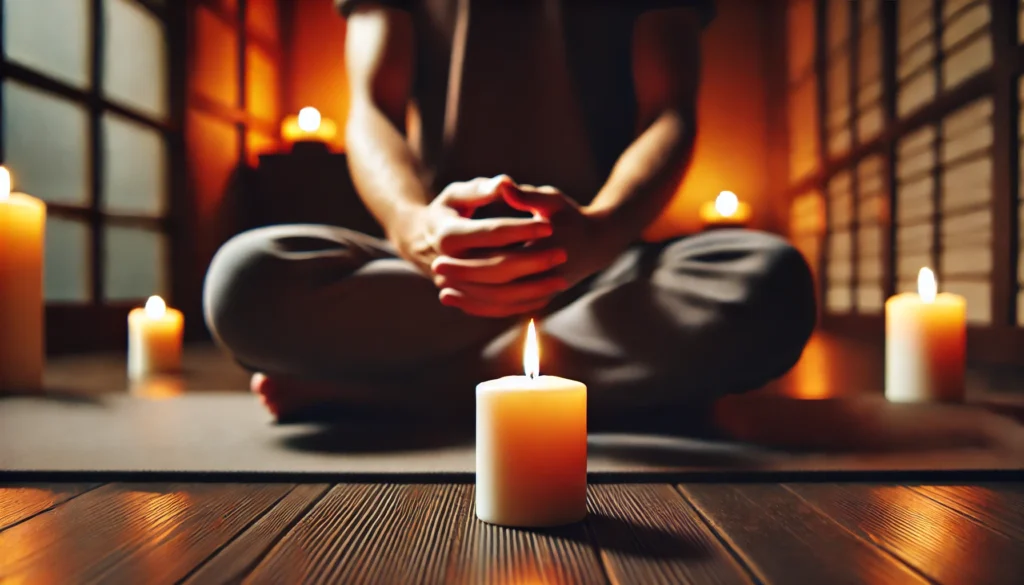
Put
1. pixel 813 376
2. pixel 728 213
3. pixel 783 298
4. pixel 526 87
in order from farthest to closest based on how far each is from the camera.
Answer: pixel 728 213 < pixel 813 376 < pixel 526 87 < pixel 783 298

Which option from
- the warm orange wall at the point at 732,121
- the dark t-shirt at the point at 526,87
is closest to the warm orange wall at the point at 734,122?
the warm orange wall at the point at 732,121

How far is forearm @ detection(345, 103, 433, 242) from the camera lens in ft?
3.41

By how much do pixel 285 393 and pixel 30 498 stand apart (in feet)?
1.32

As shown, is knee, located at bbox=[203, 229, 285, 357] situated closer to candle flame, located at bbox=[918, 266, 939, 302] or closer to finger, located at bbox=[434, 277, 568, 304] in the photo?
finger, located at bbox=[434, 277, 568, 304]

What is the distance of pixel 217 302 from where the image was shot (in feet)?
3.25

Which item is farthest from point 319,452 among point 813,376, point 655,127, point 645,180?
point 813,376

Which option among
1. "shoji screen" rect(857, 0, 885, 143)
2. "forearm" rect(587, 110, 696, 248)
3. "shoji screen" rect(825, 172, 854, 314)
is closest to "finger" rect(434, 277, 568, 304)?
"forearm" rect(587, 110, 696, 248)

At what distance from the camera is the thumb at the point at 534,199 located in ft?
2.65

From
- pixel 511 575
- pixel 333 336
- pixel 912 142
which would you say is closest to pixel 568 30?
pixel 333 336

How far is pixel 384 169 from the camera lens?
109 centimetres

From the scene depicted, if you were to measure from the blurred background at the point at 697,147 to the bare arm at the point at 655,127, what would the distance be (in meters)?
1.19

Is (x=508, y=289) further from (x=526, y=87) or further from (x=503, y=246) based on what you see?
(x=526, y=87)

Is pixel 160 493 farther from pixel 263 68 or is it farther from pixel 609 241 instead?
pixel 263 68

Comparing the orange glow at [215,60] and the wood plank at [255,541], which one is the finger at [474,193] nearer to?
the wood plank at [255,541]
